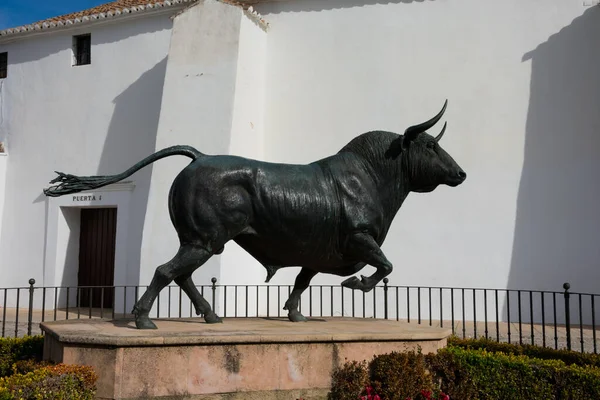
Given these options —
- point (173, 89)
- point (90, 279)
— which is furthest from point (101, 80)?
point (90, 279)

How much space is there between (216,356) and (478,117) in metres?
9.08

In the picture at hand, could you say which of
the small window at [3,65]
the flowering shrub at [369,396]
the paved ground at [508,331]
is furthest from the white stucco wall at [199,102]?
the flowering shrub at [369,396]

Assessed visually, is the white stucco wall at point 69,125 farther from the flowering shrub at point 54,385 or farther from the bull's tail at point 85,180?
the flowering shrub at point 54,385

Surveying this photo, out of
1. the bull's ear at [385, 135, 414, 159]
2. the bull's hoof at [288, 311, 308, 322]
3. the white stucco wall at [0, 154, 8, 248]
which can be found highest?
the white stucco wall at [0, 154, 8, 248]

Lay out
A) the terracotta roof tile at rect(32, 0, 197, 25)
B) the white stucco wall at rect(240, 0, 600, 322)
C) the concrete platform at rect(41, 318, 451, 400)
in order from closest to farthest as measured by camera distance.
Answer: the concrete platform at rect(41, 318, 451, 400)
the white stucco wall at rect(240, 0, 600, 322)
the terracotta roof tile at rect(32, 0, 197, 25)

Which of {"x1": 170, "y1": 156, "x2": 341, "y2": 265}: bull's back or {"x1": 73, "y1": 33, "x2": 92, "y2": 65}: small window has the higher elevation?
{"x1": 73, "y1": 33, "x2": 92, "y2": 65}: small window

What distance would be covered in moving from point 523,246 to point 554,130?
7.56ft

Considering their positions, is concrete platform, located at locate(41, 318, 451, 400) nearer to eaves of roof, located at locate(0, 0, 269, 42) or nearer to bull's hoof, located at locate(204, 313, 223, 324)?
bull's hoof, located at locate(204, 313, 223, 324)

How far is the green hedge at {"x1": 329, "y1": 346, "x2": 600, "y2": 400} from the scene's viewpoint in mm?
4504

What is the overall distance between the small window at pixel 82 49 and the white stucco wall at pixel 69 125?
0.52 feet

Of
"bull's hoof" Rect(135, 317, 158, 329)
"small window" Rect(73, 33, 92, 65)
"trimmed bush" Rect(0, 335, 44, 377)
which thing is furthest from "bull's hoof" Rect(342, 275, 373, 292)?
"small window" Rect(73, 33, 92, 65)

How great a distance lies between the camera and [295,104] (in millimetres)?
13016

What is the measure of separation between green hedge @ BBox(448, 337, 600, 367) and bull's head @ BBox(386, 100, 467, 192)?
214 cm

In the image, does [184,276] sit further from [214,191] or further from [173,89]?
[173,89]
